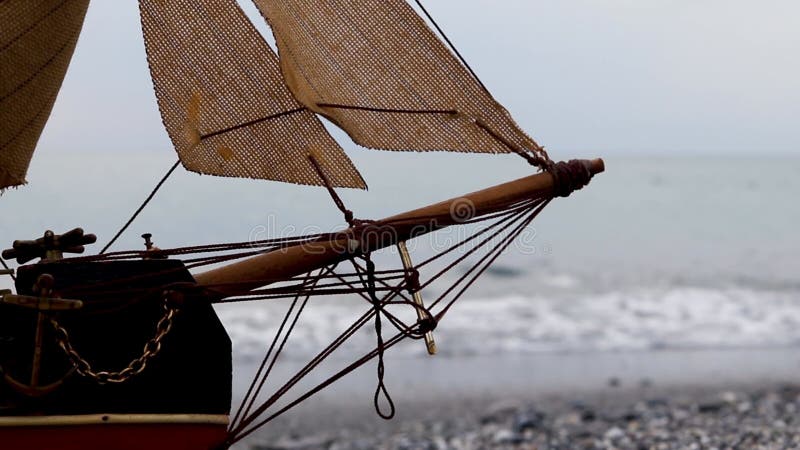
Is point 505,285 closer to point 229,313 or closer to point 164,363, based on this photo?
point 229,313

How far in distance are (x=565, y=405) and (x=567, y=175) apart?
653 centimetres

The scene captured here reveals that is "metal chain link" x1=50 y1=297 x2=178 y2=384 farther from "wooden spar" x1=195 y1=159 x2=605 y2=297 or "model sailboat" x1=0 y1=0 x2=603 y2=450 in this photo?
"wooden spar" x1=195 y1=159 x2=605 y2=297

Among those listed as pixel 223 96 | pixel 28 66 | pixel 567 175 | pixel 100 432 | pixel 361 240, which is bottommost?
pixel 100 432

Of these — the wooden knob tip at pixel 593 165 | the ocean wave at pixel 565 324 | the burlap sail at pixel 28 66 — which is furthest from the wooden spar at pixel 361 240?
the ocean wave at pixel 565 324

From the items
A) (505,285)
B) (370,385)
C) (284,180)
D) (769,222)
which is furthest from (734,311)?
(769,222)

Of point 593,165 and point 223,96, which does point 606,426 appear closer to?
point 593,165

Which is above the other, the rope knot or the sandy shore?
the rope knot

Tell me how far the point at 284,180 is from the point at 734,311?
1511cm

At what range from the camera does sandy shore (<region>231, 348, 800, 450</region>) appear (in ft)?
30.4

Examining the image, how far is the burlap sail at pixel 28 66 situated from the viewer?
4609 millimetres

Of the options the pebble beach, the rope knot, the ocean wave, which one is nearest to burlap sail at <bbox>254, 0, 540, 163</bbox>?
the rope knot

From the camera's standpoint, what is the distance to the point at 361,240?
15.7ft

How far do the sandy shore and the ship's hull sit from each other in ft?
16.0

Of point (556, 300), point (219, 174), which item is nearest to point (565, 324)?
point (556, 300)
